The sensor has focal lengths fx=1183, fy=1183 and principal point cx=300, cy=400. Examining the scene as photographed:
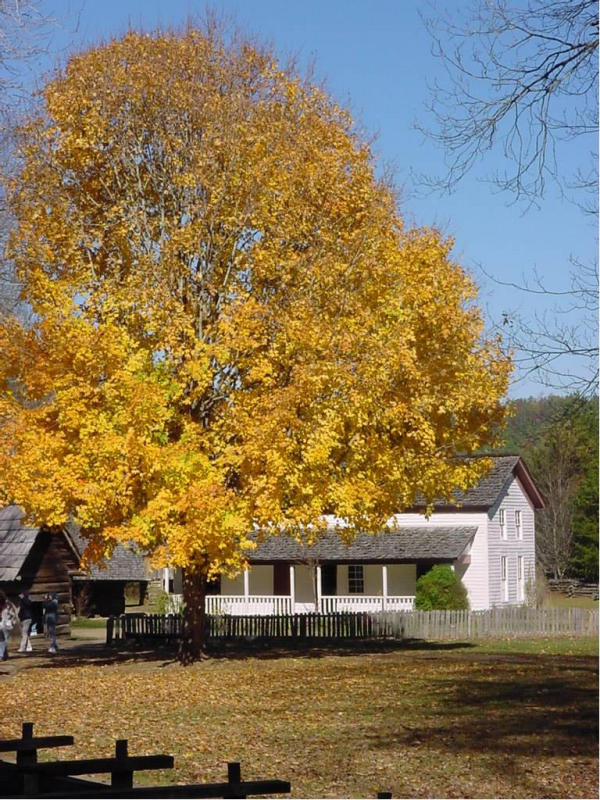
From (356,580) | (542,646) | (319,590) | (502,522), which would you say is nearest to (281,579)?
(319,590)

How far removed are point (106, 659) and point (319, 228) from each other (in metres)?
13.6

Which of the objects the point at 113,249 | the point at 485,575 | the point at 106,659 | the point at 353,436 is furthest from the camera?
the point at 485,575

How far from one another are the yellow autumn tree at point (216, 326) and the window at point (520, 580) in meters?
26.1

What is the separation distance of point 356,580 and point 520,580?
7.98 metres

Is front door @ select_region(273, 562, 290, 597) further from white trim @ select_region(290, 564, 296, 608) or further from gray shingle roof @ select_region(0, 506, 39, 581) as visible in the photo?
A: gray shingle roof @ select_region(0, 506, 39, 581)

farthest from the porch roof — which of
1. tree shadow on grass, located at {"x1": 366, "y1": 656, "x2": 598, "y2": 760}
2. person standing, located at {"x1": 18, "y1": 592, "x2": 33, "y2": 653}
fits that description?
tree shadow on grass, located at {"x1": 366, "y1": 656, "x2": 598, "y2": 760}

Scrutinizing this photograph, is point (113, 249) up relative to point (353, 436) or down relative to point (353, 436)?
up

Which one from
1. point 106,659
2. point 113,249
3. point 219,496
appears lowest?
point 106,659

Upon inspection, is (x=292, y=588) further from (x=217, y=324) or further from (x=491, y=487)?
(x=217, y=324)

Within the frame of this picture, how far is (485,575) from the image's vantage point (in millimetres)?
50531

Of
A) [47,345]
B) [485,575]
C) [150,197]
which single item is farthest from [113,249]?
[485,575]

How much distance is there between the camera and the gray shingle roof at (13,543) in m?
37.6

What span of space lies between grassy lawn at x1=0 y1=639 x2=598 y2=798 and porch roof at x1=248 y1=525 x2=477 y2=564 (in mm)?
16928

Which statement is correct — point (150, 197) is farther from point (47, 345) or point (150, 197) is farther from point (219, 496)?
→ point (219, 496)
